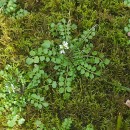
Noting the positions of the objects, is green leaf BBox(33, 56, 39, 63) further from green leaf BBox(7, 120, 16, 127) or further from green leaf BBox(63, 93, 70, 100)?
green leaf BBox(7, 120, 16, 127)

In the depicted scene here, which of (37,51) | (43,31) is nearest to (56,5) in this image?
(43,31)

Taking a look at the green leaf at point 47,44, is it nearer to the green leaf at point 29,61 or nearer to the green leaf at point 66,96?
the green leaf at point 29,61

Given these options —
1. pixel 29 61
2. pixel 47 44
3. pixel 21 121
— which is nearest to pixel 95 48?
pixel 47 44

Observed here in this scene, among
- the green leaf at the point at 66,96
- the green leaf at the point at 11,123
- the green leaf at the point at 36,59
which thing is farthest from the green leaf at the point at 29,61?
the green leaf at the point at 11,123

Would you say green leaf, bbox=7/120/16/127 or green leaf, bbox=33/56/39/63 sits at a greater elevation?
green leaf, bbox=33/56/39/63

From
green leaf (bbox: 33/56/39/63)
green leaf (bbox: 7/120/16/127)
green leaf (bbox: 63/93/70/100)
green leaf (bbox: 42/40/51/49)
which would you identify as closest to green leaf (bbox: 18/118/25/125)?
green leaf (bbox: 7/120/16/127)

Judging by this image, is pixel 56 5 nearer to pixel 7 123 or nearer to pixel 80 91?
pixel 80 91

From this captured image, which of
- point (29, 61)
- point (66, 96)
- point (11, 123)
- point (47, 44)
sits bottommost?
point (11, 123)

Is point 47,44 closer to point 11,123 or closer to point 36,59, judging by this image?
point 36,59
